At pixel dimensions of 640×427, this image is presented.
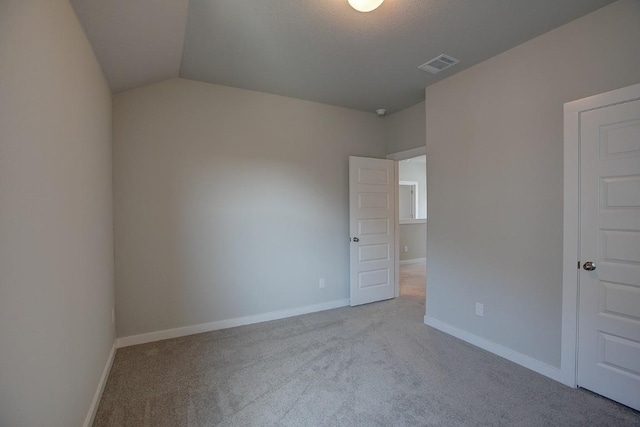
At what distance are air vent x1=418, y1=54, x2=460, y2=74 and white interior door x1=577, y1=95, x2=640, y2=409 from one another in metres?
1.18

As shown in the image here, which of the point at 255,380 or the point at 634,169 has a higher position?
the point at 634,169

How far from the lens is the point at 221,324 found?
3328 millimetres

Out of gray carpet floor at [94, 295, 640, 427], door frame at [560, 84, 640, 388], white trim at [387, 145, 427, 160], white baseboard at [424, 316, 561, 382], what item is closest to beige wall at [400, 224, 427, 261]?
white trim at [387, 145, 427, 160]

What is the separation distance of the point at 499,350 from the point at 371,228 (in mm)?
2017

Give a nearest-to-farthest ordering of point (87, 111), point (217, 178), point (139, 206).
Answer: point (87, 111) < point (139, 206) < point (217, 178)

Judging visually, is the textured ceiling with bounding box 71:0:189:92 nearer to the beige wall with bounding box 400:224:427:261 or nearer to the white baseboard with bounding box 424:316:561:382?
the white baseboard with bounding box 424:316:561:382

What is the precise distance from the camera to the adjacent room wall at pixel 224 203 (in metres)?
2.97

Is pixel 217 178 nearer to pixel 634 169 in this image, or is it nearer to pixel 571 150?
pixel 571 150

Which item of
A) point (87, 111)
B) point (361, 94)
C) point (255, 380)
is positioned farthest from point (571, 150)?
point (87, 111)

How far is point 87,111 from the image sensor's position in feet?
6.63

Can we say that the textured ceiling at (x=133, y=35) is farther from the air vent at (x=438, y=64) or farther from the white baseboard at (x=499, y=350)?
the white baseboard at (x=499, y=350)

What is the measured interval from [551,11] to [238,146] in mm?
2969

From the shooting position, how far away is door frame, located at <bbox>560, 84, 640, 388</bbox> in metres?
2.18

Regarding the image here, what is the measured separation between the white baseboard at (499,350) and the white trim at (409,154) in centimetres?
207
